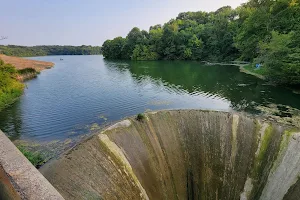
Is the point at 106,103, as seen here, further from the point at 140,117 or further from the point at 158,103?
the point at 140,117

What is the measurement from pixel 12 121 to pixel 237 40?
37.1 meters

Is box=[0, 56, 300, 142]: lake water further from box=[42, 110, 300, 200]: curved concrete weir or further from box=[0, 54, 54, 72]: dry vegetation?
box=[0, 54, 54, 72]: dry vegetation

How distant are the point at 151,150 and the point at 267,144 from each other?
15.1 feet

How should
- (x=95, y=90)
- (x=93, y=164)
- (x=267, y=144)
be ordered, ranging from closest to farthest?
(x=93, y=164) → (x=267, y=144) → (x=95, y=90)

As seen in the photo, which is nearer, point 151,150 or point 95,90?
point 151,150

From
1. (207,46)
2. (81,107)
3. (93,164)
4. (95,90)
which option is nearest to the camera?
(93,164)

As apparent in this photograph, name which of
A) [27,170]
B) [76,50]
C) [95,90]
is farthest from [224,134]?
[76,50]

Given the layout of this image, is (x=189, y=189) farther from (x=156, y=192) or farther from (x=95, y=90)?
(x=95, y=90)

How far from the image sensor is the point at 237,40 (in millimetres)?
39406

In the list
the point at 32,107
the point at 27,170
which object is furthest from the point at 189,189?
the point at 32,107

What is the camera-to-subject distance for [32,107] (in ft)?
58.2

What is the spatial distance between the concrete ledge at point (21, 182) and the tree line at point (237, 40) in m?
20.9

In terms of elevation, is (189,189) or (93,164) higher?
(93,164)

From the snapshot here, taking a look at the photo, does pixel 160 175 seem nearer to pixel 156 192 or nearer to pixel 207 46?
pixel 156 192
